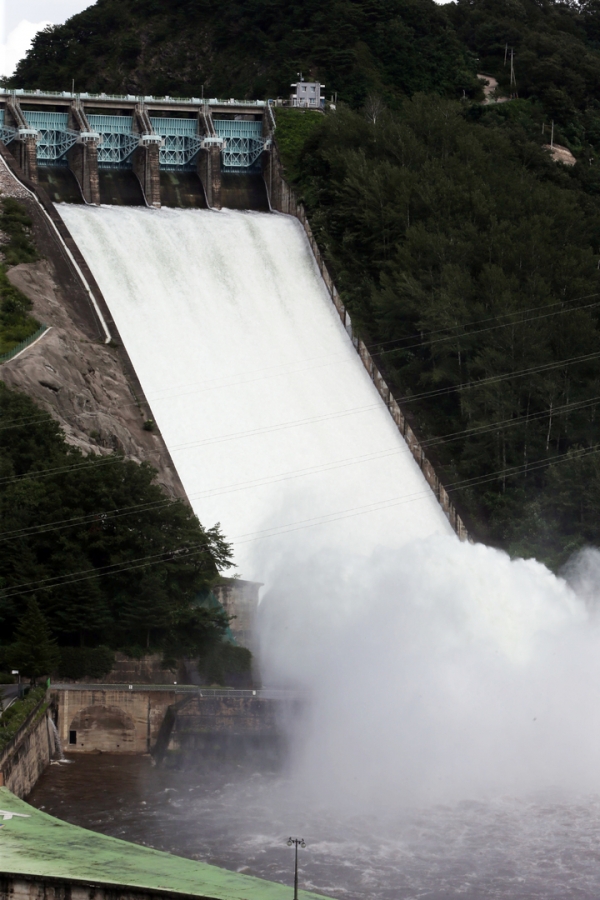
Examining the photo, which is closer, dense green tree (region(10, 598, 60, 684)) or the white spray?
the white spray

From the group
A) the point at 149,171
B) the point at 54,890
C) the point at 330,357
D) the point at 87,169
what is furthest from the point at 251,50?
the point at 54,890

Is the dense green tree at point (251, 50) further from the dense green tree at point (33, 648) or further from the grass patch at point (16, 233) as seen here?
the dense green tree at point (33, 648)

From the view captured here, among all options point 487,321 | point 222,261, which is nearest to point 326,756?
point 487,321

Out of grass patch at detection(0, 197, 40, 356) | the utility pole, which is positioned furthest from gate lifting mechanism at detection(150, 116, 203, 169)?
the utility pole

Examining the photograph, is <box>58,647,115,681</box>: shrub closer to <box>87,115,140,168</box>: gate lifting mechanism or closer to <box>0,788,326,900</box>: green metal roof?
<box>0,788,326,900</box>: green metal roof

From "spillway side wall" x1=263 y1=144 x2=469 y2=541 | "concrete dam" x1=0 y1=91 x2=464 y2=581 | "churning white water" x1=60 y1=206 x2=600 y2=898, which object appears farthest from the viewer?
"spillway side wall" x1=263 y1=144 x2=469 y2=541

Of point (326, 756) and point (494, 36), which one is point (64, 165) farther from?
point (326, 756)

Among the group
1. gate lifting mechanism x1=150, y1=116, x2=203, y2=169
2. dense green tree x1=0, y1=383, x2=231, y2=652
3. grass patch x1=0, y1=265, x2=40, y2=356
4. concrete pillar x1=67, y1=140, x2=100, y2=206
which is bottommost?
dense green tree x1=0, y1=383, x2=231, y2=652
